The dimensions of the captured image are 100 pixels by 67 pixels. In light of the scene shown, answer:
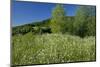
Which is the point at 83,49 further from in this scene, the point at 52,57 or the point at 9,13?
the point at 9,13

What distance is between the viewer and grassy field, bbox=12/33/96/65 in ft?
8.64

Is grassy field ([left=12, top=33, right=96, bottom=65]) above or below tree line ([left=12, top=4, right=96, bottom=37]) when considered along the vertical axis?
below

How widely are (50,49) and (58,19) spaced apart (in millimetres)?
427

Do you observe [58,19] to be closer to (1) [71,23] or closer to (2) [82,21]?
(1) [71,23]

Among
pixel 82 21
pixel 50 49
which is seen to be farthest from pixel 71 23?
pixel 50 49

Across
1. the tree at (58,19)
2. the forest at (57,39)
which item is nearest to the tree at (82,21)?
the forest at (57,39)

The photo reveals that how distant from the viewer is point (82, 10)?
116 inches

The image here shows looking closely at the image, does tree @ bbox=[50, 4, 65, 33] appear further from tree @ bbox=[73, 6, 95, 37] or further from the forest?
tree @ bbox=[73, 6, 95, 37]

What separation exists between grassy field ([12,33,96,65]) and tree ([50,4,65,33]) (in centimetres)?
8

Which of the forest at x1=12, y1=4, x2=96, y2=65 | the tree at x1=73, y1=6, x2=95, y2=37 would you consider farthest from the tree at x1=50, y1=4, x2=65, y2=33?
the tree at x1=73, y1=6, x2=95, y2=37

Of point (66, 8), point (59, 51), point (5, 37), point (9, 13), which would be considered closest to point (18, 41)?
point (5, 37)

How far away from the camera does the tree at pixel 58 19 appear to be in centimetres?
279

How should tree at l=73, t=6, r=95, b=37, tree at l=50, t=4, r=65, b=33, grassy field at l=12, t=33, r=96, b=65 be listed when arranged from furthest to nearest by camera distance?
tree at l=73, t=6, r=95, b=37 → tree at l=50, t=4, r=65, b=33 → grassy field at l=12, t=33, r=96, b=65

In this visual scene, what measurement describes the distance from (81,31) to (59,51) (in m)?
0.45
